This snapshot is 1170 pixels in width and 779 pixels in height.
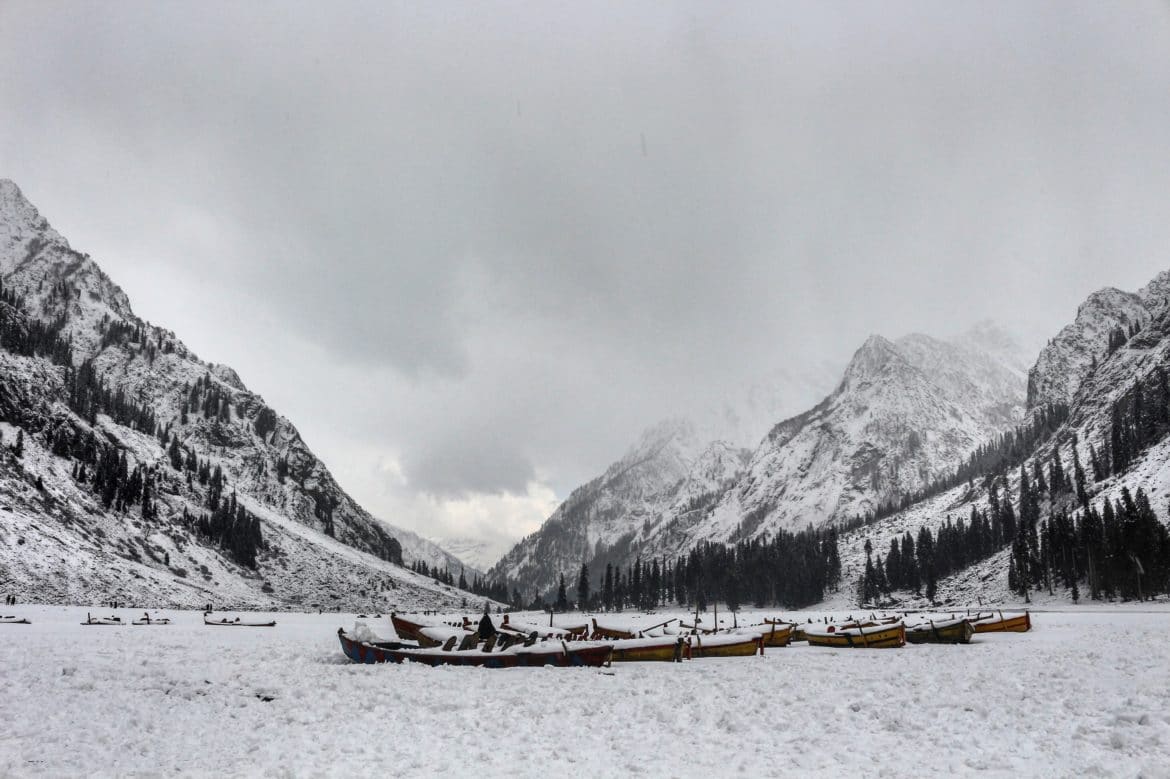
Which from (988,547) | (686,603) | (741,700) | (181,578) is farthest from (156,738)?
(686,603)

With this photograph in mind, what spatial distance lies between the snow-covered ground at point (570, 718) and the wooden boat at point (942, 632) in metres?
14.8

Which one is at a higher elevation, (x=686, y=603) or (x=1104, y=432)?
(x=1104, y=432)

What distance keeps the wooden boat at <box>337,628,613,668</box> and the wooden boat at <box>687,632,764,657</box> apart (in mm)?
8353

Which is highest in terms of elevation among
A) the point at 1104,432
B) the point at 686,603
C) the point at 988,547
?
the point at 1104,432

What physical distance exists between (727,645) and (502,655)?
15.2 meters

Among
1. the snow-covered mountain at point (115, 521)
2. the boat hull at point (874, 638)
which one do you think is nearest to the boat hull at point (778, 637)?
the boat hull at point (874, 638)

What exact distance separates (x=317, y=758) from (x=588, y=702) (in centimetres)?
932

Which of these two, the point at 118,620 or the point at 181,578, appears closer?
the point at 118,620

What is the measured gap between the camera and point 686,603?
198 meters

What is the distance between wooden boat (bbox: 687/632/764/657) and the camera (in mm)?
36938

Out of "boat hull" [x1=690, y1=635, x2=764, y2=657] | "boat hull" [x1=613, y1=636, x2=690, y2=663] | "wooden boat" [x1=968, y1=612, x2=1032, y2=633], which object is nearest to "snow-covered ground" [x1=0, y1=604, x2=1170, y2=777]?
"boat hull" [x1=613, y1=636, x2=690, y2=663]

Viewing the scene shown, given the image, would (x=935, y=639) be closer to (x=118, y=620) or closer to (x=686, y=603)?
(x=118, y=620)

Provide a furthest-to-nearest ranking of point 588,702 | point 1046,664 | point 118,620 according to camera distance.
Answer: point 118,620, point 1046,664, point 588,702

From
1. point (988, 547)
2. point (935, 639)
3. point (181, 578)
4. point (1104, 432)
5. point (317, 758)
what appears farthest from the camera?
point (1104, 432)
